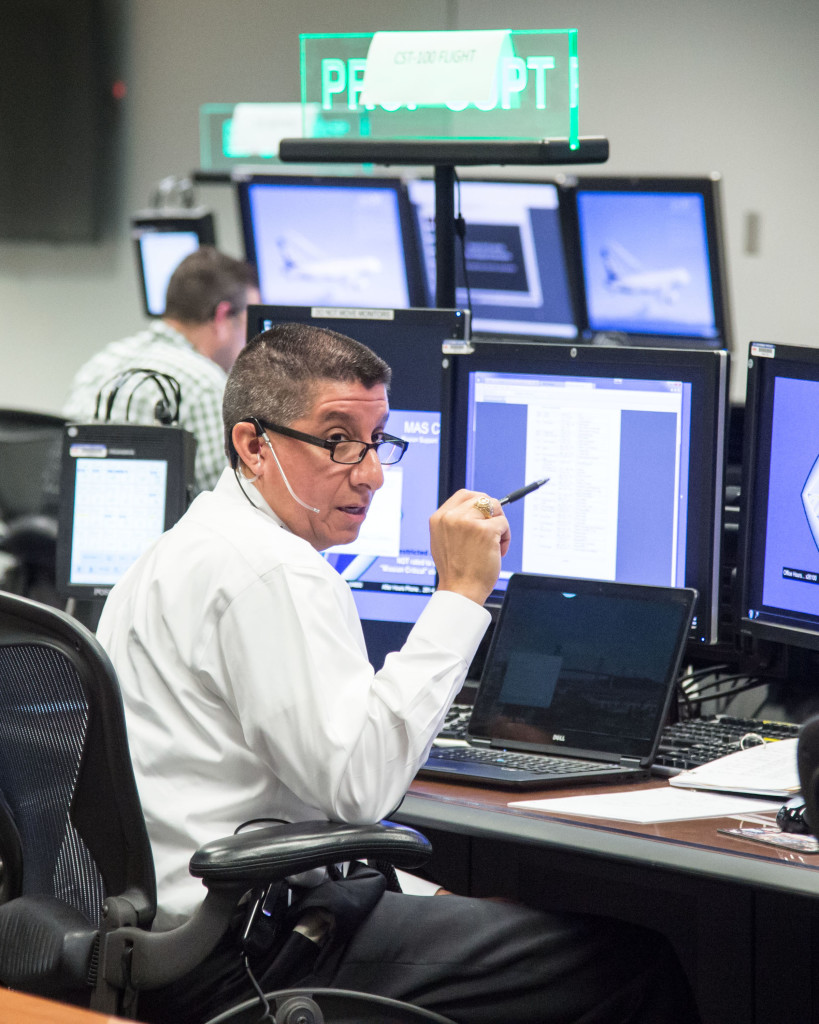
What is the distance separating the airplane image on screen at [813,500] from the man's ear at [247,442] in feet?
2.43

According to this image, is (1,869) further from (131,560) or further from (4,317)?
(4,317)

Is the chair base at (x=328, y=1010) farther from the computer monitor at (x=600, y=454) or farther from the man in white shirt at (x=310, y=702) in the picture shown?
the computer monitor at (x=600, y=454)

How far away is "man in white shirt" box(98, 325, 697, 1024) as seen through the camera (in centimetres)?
144

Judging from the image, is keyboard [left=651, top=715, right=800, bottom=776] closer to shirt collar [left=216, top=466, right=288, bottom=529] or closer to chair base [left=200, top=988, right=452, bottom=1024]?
chair base [left=200, top=988, right=452, bottom=1024]

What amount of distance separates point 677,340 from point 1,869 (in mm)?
2726

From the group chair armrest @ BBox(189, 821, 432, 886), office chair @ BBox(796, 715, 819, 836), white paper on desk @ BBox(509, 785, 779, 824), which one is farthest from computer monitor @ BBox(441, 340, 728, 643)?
office chair @ BBox(796, 715, 819, 836)

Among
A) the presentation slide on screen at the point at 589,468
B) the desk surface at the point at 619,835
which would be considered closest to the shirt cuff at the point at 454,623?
the desk surface at the point at 619,835

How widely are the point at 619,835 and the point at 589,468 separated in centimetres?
66

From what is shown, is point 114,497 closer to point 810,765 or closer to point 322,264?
point 810,765

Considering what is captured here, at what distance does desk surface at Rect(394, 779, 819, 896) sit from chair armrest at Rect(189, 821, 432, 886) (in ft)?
0.56

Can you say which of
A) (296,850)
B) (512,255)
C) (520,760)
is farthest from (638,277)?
(296,850)

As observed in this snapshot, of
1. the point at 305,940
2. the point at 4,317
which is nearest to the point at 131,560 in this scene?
the point at 305,940

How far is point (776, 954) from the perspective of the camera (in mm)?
1864

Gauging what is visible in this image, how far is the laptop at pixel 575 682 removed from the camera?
5.87ft
